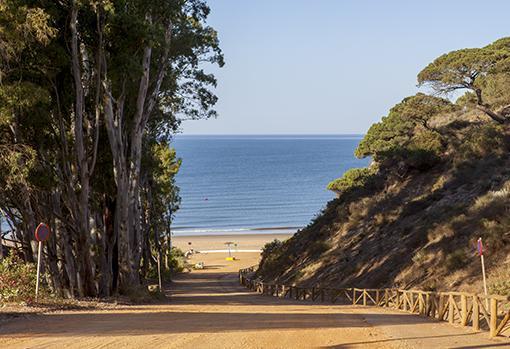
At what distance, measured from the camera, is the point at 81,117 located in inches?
888

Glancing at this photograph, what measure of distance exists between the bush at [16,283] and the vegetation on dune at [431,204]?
1372cm

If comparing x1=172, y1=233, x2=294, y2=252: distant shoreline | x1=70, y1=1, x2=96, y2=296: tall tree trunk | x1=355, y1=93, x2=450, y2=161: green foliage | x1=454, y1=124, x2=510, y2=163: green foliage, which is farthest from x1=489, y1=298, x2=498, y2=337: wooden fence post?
x1=172, y1=233, x2=294, y2=252: distant shoreline

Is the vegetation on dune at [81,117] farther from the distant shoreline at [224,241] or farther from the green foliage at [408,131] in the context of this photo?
the distant shoreline at [224,241]

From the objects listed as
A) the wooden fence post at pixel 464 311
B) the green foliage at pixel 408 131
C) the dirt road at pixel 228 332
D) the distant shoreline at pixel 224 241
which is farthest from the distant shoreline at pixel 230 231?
the dirt road at pixel 228 332

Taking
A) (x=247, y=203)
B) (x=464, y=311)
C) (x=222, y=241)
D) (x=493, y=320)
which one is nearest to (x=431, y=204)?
(x=464, y=311)

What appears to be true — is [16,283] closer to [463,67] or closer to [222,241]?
[463,67]

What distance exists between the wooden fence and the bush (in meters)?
10.7

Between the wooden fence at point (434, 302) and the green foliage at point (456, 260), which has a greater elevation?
the green foliage at point (456, 260)

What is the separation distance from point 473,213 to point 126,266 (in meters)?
15.1

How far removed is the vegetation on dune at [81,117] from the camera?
68.5 feet

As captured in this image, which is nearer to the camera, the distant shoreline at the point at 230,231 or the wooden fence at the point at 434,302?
the wooden fence at the point at 434,302

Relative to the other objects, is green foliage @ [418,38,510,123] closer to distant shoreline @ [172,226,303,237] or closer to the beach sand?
the beach sand

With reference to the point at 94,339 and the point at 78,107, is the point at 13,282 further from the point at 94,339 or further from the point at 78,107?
the point at 94,339

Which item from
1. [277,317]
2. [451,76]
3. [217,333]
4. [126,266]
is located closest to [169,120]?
[126,266]
